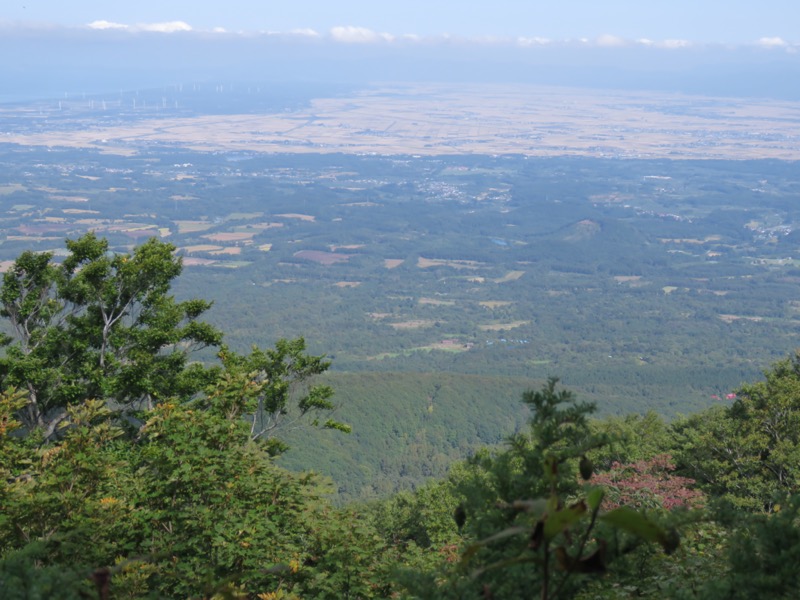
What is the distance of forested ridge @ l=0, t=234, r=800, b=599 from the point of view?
4.96 meters

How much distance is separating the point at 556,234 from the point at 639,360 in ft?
249

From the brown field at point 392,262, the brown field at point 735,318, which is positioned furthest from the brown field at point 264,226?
the brown field at point 735,318

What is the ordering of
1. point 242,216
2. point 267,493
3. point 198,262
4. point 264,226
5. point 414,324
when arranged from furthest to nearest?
1. point 242,216
2. point 264,226
3. point 198,262
4. point 414,324
5. point 267,493

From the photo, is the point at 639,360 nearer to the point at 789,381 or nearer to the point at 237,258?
the point at 237,258

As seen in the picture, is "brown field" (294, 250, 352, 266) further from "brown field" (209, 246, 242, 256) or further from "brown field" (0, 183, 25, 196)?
"brown field" (0, 183, 25, 196)

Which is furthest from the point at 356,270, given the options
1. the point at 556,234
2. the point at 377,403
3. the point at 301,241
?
the point at 377,403

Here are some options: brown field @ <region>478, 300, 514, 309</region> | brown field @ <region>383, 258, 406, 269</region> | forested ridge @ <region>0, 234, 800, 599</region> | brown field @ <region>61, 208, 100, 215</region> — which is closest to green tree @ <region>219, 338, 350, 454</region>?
forested ridge @ <region>0, 234, 800, 599</region>

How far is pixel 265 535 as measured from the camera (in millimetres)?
9469

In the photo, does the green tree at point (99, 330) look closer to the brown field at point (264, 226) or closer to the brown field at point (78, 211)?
the brown field at point (264, 226)

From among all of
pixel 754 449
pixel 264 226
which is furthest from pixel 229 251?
pixel 754 449

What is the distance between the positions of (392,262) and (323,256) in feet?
41.8

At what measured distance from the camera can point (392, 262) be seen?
155 meters

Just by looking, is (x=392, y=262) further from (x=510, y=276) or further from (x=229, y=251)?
(x=229, y=251)

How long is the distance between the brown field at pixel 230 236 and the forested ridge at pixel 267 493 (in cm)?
13890
